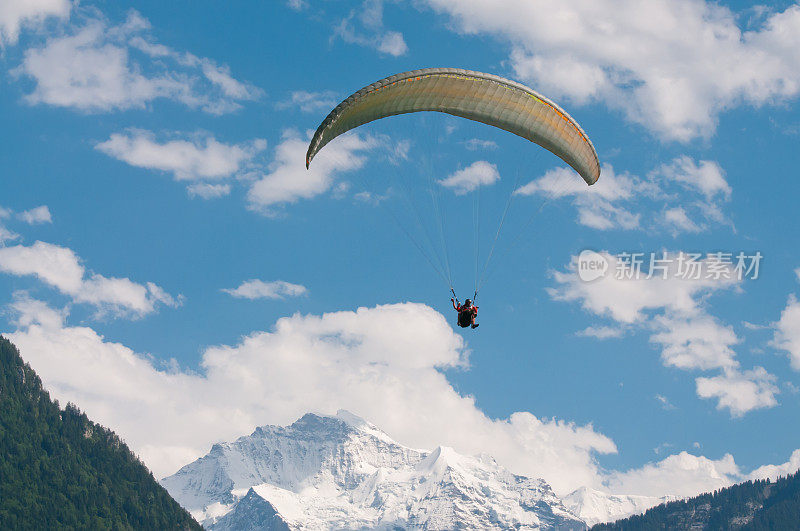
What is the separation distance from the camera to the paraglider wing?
5050 cm

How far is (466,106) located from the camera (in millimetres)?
52688

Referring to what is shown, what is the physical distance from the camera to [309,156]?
51.6 m

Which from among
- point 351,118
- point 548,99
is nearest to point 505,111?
point 548,99

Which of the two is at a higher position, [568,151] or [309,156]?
[568,151]

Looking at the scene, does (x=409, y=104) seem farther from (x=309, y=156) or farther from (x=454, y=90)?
(x=309, y=156)

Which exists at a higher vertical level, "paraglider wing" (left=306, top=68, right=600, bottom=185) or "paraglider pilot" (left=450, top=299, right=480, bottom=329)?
"paraglider wing" (left=306, top=68, right=600, bottom=185)

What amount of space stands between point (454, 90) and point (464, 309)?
36.2 feet

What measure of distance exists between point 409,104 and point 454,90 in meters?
2.27

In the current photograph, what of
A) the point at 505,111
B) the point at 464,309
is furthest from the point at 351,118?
the point at 464,309

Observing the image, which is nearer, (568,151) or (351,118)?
(351,118)

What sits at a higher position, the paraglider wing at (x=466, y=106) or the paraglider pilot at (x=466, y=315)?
the paraglider wing at (x=466, y=106)

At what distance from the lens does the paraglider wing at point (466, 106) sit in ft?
166

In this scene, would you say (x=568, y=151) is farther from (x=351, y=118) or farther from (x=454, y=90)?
(x=351, y=118)

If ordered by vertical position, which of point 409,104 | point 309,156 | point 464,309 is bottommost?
point 464,309
